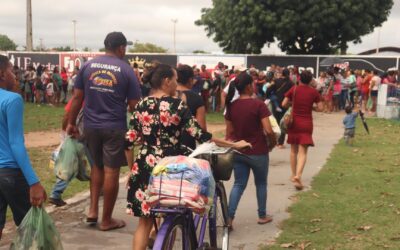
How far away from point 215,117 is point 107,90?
14.0 metres

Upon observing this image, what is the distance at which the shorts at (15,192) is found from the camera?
11.7ft

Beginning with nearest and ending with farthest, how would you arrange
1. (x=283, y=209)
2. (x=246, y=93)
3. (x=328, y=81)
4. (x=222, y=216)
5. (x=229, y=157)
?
(x=229, y=157) → (x=222, y=216) → (x=246, y=93) → (x=283, y=209) → (x=328, y=81)

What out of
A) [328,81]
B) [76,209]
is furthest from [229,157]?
[328,81]

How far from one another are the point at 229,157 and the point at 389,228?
8.51ft

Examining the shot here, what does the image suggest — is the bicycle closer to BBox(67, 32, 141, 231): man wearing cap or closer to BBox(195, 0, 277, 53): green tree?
BBox(67, 32, 141, 231): man wearing cap

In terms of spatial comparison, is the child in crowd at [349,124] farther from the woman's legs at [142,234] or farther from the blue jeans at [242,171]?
the woman's legs at [142,234]

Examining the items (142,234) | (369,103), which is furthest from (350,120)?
(369,103)

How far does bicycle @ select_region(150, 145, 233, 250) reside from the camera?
11.3ft

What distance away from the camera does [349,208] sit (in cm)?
661

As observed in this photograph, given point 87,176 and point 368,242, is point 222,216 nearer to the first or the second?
point 368,242

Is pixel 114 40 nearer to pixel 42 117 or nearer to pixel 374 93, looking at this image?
pixel 42 117

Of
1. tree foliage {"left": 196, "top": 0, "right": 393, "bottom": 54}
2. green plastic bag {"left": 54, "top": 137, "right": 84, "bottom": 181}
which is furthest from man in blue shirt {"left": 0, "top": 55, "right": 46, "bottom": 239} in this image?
tree foliage {"left": 196, "top": 0, "right": 393, "bottom": 54}

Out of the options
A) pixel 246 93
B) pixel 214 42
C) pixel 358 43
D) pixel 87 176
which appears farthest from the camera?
pixel 214 42

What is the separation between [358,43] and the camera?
34219 millimetres
